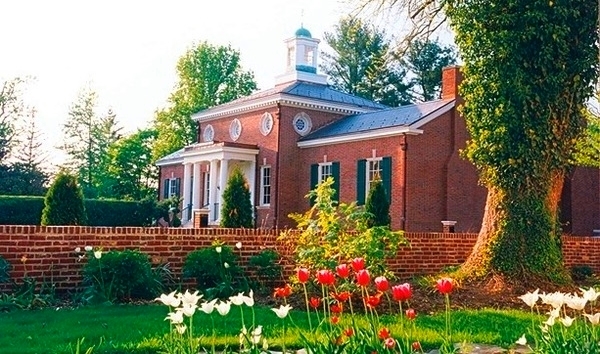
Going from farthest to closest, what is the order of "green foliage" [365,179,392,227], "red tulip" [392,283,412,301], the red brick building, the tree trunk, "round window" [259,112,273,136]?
1. "round window" [259,112,273,136]
2. the red brick building
3. "green foliage" [365,179,392,227]
4. the tree trunk
5. "red tulip" [392,283,412,301]

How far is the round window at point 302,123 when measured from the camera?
1060 inches

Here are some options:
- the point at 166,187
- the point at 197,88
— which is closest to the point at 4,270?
the point at 166,187

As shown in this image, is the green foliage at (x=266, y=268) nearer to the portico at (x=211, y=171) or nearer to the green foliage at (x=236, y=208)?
the green foliage at (x=236, y=208)

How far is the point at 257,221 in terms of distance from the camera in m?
27.4

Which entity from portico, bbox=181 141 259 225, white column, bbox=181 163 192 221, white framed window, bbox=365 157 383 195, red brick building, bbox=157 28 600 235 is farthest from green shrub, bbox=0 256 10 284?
white column, bbox=181 163 192 221

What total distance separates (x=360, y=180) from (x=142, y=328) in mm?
17949

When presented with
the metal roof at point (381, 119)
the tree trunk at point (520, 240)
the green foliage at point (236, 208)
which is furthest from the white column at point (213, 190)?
the tree trunk at point (520, 240)

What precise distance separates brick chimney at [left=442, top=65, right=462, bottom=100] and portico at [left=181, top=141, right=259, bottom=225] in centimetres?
764

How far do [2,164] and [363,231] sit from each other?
29.1m

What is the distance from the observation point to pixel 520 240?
1120 centimetres

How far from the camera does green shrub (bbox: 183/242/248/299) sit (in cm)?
993

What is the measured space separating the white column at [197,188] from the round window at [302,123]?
5171 mm

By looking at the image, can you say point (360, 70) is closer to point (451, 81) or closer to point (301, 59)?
point (301, 59)

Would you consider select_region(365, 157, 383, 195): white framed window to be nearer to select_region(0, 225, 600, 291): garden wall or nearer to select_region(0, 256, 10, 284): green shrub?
select_region(0, 225, 600, 291): garden wall
